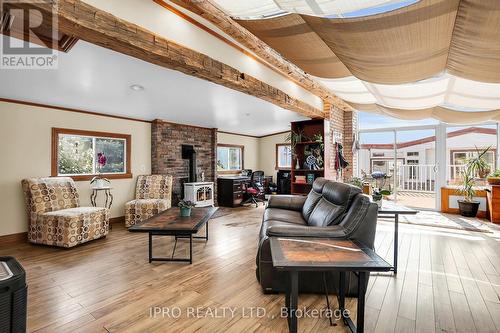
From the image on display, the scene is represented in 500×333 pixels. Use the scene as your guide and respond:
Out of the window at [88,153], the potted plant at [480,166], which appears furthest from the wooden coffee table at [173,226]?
the potted plant at [480,166]

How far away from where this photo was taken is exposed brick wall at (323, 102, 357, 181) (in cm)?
529

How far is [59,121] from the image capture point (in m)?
4.24

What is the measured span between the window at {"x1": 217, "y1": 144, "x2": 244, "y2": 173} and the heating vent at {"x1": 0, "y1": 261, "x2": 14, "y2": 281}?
620 centimetres

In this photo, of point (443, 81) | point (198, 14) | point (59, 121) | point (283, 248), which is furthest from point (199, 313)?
point (59, 121)

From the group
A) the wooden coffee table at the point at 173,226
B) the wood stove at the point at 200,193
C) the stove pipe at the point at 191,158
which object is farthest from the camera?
the stove pipe at the point at 191,158

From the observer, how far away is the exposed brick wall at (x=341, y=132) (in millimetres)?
5285

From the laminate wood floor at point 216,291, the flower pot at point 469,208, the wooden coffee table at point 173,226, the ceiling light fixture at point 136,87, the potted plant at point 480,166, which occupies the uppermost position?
the ceiling light fixture at point 136,87

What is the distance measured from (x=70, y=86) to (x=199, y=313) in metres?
3.50

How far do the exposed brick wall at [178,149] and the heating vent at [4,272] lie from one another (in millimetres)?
4262

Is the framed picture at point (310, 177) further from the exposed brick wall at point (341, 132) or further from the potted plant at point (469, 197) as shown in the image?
the potted plant at point (469, 197)

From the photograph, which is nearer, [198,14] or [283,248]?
[283,248]

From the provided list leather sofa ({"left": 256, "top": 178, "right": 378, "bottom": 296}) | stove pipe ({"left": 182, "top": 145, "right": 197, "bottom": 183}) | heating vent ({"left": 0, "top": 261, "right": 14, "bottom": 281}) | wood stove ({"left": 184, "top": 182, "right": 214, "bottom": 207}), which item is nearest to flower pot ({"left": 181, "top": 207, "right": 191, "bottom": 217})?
leather sofa ({"left": 256, "top": 178, "right": 378, "bottom": 296})

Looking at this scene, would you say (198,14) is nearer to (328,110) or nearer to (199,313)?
(199,313)

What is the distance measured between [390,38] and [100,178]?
16.0 feet
